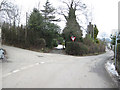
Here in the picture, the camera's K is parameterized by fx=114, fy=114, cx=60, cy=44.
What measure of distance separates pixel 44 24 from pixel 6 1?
31.4ft

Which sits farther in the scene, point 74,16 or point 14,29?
point 74,16

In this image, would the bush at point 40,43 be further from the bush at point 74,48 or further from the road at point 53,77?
the road at point 53,77

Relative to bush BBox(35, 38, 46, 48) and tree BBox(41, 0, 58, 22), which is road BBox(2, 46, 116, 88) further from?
tree BBox(41, 0, 58, 22)

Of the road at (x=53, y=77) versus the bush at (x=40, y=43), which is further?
the bush at (x=40, y=43)

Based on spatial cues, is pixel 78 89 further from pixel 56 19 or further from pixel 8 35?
pixel 56 19

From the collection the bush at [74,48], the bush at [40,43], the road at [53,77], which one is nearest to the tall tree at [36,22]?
the bush at [40,43]

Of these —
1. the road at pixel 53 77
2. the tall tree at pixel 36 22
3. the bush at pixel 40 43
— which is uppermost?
the tall tree at pixel 36 22

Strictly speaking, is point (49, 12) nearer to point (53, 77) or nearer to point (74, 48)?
point (74, 48)

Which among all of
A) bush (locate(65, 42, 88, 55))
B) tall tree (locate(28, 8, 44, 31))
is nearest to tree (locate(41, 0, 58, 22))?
tall tree (locate(28, 8, 44, 31))

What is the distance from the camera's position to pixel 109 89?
15.1 ft

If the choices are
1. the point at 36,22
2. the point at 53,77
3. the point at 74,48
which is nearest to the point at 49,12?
the point at 36,22

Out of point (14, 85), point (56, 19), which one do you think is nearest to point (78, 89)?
A: point (14, 85)

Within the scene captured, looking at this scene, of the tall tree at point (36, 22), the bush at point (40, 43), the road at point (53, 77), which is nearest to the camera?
the road at point (53, 77)

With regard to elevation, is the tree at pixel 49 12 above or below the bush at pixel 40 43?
above
